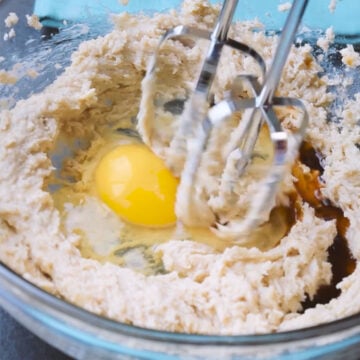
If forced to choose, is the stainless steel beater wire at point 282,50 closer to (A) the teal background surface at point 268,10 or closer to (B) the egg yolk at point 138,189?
(B) the egg yolk at point 138,189

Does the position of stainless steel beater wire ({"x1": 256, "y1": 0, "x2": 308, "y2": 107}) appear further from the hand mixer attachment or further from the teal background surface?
the teal background surface

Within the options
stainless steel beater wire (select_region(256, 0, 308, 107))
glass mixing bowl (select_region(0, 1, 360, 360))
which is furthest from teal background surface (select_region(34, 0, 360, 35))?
glass mixing bowl (select_region(0, 1, 360, 360))

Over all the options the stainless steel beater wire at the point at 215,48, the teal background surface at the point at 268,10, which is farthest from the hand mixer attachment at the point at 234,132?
the teal background surface at the point at 268,10

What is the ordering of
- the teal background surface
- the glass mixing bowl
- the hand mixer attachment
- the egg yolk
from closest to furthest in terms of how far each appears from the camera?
the glass mixing bowl → the hand mixer attachment → the egg yolk → the teal background surface

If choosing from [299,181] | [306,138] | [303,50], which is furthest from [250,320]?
[303,50]

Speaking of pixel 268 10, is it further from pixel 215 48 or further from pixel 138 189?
pixel 138 189

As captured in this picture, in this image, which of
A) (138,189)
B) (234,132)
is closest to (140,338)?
(138,189)
